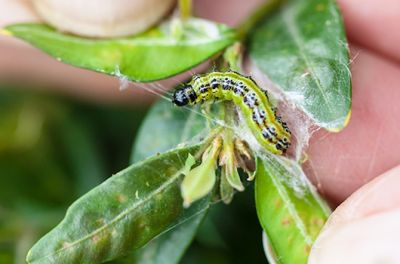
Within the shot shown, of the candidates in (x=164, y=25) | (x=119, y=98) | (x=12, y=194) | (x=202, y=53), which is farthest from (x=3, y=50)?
(x=202, y=53)

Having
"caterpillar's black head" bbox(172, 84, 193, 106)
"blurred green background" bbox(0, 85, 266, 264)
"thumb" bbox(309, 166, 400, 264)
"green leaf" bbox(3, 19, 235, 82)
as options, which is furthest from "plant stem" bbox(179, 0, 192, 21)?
"thumb" bbox(309, 166, 400, 264)

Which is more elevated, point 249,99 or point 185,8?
point 185,8

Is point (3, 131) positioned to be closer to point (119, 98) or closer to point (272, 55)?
point (119, 98)

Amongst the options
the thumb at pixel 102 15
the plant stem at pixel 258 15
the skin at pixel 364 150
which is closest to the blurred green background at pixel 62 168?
the skin at pixel 364 150

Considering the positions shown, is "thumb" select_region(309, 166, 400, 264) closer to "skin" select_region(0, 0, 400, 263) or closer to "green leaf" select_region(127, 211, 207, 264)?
"skin" select_region(0, 0, 400, 263)

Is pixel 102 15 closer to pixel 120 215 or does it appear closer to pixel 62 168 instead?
pixel 120 215

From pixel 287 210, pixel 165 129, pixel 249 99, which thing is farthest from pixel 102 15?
pixel 287 210
